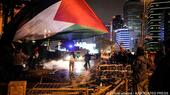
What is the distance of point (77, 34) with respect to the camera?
10.8m

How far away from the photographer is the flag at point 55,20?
945cm

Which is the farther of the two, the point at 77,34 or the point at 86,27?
the point at 77,34

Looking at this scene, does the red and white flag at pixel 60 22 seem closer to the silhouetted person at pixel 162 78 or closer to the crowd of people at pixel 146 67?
the crowd of people at pixel 146 67

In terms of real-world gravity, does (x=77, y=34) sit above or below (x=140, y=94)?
above

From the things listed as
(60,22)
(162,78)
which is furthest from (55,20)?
(162,78)

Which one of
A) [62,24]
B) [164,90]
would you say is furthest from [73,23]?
[164,90]

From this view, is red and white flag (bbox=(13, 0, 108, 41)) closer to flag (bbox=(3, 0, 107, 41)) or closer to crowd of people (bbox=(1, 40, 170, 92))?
flag (bbox=(3, 0, 107, 41))

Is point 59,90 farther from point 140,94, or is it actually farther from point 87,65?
point 87,65

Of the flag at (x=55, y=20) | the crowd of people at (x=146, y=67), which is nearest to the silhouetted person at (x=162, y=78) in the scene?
the crowd of people at (x=146, y=67)

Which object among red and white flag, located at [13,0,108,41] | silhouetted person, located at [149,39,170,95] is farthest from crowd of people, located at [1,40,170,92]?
red and white flag, located at [13,0,108,41]

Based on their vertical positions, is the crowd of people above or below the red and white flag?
below

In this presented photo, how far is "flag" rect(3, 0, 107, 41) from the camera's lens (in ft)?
31.0

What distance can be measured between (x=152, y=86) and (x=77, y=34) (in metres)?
5.87

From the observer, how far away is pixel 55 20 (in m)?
9.40
